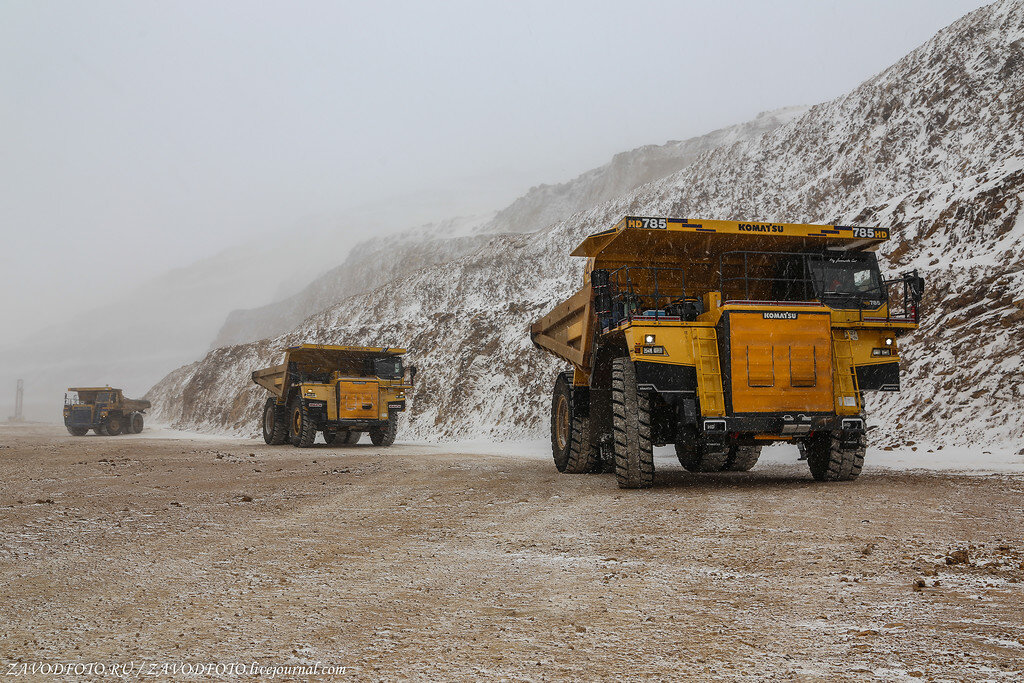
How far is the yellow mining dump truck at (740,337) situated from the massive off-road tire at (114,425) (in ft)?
118

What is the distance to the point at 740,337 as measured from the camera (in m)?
8.40

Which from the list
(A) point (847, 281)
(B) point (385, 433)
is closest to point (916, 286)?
(A) point (847, 281)

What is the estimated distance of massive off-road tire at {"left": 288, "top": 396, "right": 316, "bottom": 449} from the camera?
862 inches

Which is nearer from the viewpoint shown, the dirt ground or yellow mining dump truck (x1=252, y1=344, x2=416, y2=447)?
the dirt ground

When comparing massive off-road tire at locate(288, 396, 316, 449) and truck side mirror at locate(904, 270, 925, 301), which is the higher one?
truck side mirror at locate(904, 270, 925, 301)

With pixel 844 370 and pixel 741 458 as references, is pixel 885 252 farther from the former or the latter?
pixel 844 370

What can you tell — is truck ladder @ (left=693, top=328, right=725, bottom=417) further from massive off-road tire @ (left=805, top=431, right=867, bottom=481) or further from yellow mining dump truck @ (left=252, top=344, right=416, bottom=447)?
yellow mining dump truck @ (left=252, top=344, right=416, bottom=447)

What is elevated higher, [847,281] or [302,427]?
[847,281]

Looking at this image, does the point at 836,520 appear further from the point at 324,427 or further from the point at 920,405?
the point at 324,427

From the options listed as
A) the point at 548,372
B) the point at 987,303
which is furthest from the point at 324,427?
the point at 987,303

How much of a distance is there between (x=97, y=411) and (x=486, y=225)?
51251mm

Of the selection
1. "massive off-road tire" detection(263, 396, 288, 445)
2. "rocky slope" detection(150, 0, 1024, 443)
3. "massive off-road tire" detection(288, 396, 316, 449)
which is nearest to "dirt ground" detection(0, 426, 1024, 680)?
"rocky slope" detection(150, 0, 1024, 443)

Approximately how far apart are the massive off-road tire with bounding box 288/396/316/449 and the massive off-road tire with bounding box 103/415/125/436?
841 inches

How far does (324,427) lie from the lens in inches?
874
